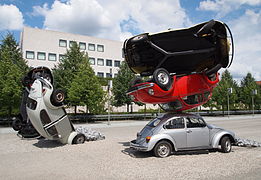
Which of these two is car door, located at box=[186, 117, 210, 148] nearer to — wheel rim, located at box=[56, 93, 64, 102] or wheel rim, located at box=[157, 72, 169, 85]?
wheel rim, located at box=[157, 72, 169, 85]

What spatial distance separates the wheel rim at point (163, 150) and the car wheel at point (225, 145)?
2.39 meters

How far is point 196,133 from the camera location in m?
8.77

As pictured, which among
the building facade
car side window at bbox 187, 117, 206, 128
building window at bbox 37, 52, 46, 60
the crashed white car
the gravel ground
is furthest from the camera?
building window at bbox 37, 52, 46, 60

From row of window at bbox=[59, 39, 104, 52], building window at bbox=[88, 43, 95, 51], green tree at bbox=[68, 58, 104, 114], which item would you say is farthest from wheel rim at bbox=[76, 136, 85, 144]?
building window at bbox=[88, 43, 95, 51]

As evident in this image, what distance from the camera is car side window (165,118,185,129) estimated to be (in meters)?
8.67

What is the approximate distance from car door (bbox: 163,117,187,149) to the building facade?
29.7 m

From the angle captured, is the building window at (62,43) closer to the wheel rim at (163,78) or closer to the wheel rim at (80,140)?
→ the wheel rim at (80,140)

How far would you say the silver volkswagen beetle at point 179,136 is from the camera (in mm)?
8344

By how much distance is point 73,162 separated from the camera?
26.6ft

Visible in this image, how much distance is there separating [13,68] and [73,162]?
1826 centimetres

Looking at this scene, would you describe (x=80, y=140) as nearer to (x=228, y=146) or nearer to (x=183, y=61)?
(x=183, y=61)

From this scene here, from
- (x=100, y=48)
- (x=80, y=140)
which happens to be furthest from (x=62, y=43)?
(x=80, y=140)

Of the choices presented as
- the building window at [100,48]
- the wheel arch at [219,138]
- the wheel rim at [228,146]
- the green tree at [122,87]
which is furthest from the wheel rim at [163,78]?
the building window at [100,48]

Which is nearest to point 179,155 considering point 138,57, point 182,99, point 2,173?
point 182,99
